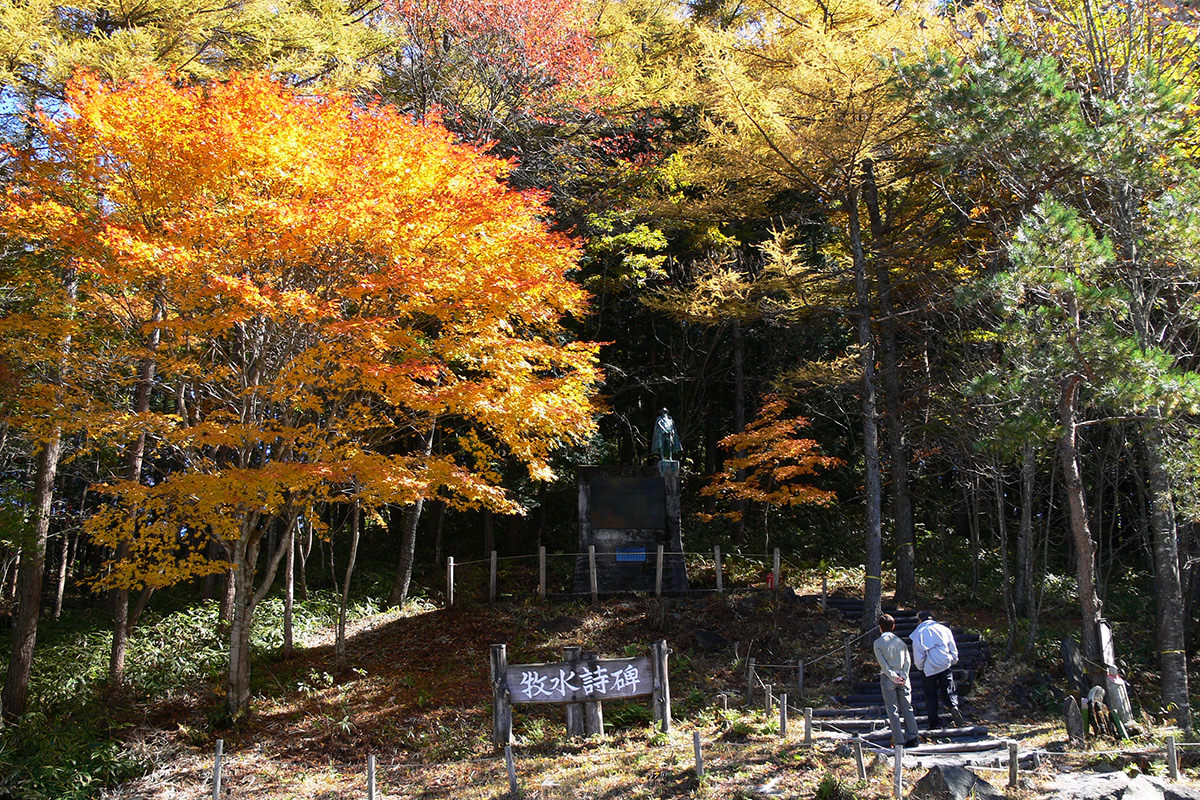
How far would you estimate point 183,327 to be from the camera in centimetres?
907

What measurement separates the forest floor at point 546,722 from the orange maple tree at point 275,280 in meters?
1.35

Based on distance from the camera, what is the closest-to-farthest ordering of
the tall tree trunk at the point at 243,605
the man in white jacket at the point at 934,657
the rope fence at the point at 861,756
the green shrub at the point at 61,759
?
1. the rope fence at the point at 861,756
2. the man in white jacket at the point at 934,657
3. the green shrub at the point at 61,759
4. the tall tree trunk at the point at 243,605

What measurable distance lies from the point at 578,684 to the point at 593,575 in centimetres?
617

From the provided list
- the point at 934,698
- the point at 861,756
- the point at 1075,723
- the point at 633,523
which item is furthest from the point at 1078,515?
the point at 633,523

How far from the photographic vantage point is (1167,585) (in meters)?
10.1

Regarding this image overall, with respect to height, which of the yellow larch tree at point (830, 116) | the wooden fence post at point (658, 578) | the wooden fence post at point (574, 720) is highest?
the yellow larch tree at point (830, 116)

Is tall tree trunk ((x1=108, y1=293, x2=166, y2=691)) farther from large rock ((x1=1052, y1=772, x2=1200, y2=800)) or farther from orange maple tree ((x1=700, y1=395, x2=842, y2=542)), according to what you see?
large rock ((x1=1052, y1=772, x2=1200, y2=800))

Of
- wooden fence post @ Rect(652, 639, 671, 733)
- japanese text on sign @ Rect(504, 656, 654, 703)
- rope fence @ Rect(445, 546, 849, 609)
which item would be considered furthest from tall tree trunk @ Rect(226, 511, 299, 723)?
wooden fence post @ Rect(652, 639, 671, 733)

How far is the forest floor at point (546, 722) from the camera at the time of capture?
25.7 feet

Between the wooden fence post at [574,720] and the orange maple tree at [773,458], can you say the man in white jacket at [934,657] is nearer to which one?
the wooden fence post at [574,720]

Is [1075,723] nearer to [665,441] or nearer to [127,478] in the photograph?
[665,441]

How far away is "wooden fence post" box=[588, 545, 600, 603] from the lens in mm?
15253

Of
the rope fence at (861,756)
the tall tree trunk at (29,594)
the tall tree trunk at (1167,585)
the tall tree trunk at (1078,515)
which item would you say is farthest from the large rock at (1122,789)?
the tall tree trunk at (29,594)

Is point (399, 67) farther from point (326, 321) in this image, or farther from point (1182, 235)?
point (1182, 235)
